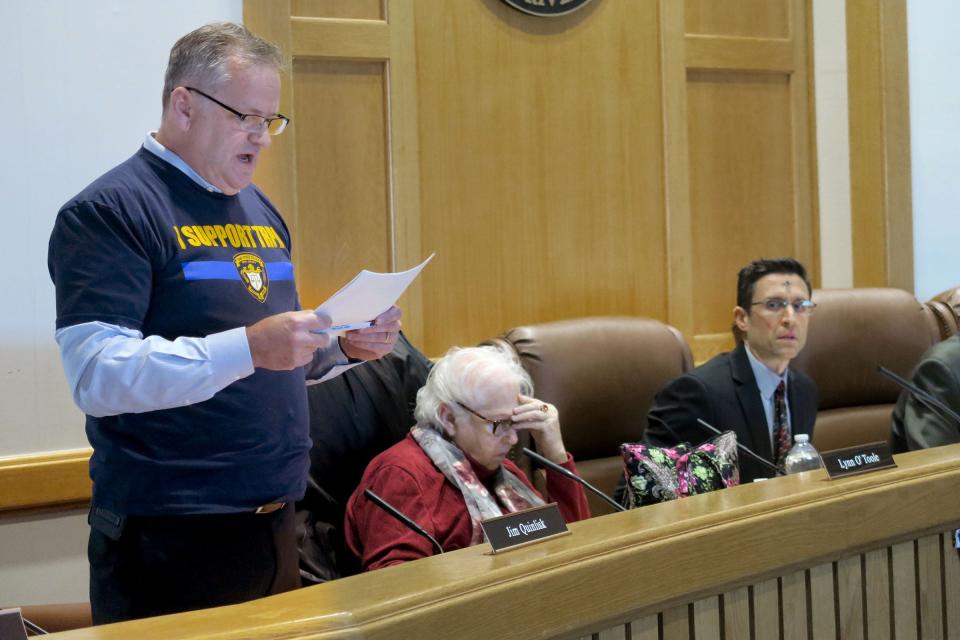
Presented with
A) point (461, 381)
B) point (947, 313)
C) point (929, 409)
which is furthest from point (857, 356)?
point (461, 381)

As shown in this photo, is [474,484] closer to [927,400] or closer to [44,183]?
[927,400]

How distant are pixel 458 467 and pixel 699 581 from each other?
0.85 metres

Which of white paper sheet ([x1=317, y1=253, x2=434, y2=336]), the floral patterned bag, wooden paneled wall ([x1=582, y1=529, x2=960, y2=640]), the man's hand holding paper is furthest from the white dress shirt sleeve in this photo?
the floral patterned bag

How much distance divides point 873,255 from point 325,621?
3.27 m

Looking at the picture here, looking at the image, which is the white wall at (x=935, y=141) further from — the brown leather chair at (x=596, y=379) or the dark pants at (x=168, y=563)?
the dark pants at (x=168, y=563)

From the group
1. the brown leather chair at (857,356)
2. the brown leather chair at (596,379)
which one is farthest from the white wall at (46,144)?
the brown leather chair at (857,356)

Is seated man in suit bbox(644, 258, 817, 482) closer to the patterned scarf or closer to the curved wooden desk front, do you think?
the patterned scarf

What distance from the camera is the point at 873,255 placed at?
12.7 feet

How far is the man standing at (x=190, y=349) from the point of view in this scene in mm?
1414

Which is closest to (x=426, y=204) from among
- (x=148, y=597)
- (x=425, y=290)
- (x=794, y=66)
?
(x=425, y=290)

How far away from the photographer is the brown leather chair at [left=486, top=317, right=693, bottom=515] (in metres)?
2.71

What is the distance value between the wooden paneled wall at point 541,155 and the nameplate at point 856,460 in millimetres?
1667

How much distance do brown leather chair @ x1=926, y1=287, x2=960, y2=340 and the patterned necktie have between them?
117 centimetres

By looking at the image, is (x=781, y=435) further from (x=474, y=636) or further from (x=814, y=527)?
(x=474, y=636)
